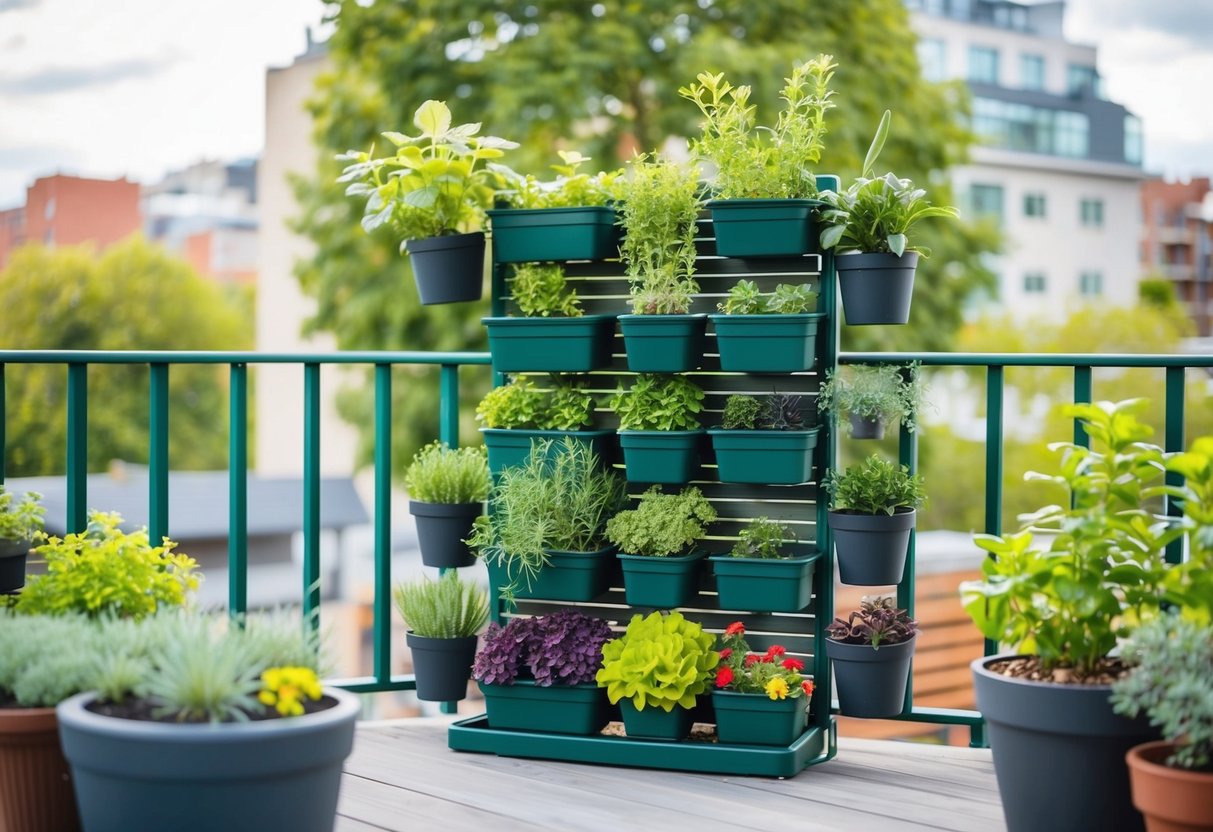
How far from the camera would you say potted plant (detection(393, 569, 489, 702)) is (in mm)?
2953

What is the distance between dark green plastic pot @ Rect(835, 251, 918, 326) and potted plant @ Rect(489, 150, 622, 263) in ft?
1.79

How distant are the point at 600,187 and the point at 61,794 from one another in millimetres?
1688

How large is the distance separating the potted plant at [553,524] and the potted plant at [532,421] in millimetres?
30

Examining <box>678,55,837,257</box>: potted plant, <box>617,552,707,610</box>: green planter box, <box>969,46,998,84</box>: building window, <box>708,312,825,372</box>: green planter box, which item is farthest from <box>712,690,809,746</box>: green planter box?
<box>969,46,998,84</box>: building window

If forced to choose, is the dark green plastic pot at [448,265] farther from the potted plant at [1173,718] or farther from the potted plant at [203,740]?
the potted plant at [1173,718]

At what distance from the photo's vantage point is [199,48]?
993 inches

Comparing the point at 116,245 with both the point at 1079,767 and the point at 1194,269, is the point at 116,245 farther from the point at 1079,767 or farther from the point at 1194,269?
the point at 1194,269

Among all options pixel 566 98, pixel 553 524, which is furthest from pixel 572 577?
pixel 566 98

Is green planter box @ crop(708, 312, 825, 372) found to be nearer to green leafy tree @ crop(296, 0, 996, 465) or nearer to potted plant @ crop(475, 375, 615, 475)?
potted plant @ crop(475, 375, 615, 475)

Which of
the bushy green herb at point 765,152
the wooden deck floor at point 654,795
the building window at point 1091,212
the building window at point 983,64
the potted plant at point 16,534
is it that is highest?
the building window at point 983,64

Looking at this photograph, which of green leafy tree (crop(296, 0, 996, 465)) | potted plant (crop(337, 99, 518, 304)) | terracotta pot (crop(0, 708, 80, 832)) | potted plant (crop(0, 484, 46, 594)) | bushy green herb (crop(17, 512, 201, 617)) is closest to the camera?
terracotta pot (crop(0, 708, 80, 832))

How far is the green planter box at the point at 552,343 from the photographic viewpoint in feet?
9.21

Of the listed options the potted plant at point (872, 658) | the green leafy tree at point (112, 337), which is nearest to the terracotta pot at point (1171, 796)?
the potted plant at point (872, 658)

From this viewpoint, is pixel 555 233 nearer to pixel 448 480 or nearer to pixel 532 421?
pixel 532 421
